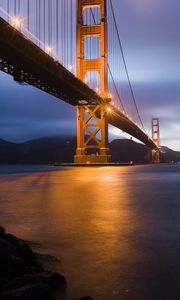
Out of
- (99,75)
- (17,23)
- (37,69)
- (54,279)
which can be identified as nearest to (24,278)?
(54,279)

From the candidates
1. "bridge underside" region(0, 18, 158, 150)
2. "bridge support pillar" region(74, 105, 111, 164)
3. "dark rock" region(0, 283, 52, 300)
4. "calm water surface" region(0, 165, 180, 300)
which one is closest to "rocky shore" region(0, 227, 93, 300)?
"dark rock" region(0, 283, 52, 300)

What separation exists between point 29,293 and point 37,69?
31.9 meters

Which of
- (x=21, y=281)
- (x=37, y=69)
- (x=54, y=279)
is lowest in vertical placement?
(x=54, y=279)

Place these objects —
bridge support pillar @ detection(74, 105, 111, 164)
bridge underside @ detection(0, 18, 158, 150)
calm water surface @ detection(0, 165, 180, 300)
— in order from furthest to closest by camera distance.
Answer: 1. bridge support pillar @ detection(74, 105, 111, 164)
2. bridge underside @ detection(0, 18, 158, 150)
3. calm water surface @ detection(0, 165, 180, 300)

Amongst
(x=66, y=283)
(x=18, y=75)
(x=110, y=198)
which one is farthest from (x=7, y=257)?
(x=18, y=75)

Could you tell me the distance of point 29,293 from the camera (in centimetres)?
300

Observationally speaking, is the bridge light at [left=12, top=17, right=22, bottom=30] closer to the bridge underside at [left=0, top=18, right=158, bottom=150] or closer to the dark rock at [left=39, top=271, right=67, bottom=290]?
the bridge underside at [left=0, top=18, right=158, bottom=150]

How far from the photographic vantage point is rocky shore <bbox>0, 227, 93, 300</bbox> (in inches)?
119

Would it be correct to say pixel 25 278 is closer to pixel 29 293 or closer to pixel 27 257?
pixel 29 293

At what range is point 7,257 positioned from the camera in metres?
3.85

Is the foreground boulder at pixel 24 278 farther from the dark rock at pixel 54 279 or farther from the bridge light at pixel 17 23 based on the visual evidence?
the bridge light at pixel 17 23

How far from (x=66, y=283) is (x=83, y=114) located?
159ft

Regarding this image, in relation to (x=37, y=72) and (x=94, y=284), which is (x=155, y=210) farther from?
(x=37, y=72)

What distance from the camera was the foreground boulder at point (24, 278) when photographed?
303 cm
